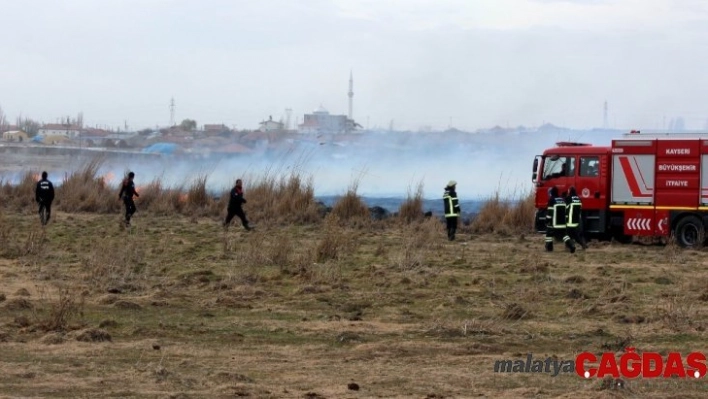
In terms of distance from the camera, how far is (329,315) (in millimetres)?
14289

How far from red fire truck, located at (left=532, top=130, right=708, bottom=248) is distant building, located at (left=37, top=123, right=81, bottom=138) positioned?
82.5 metres

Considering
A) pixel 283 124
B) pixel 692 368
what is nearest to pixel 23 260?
pixel 692 368

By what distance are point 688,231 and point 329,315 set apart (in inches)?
569

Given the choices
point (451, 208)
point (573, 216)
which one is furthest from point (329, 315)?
point (451, 208)

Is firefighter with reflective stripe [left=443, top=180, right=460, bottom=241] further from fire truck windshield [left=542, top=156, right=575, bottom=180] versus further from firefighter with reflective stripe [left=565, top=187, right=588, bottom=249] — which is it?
firefighter with reflective stripe [left=565, top=187, right=588, bottom=249]

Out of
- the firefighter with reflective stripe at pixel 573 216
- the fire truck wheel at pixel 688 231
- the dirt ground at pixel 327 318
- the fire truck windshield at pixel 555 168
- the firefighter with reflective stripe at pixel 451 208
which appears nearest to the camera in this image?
the dirt ground at pixel 327 318

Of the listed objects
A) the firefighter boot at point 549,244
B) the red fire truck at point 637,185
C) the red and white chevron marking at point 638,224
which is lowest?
the firefighter boot at point 549,244

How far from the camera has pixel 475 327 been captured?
12.9 meters

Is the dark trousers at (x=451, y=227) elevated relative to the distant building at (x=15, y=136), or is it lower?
Result: lower

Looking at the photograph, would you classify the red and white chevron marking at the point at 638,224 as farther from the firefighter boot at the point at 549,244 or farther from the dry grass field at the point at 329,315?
the firefighter boot at the point at 549,244

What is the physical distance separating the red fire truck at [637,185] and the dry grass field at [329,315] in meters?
0.87

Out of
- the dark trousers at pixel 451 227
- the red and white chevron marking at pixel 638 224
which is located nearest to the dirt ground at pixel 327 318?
the red and white chevron marking at pixel 638 224

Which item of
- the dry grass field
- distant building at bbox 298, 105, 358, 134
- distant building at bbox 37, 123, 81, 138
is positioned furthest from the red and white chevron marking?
distant building at bbox 37, 123, 81, 138

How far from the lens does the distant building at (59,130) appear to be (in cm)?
10831
